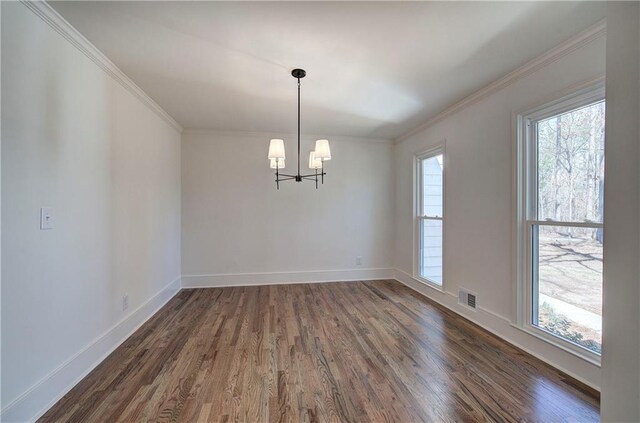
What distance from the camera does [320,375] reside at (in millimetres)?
1906

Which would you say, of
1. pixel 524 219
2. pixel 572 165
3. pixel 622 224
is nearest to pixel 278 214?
pixel 524 219

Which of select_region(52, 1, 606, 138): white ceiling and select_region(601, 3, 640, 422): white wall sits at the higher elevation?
select_region(52, 1, 606, 138): white ceiling

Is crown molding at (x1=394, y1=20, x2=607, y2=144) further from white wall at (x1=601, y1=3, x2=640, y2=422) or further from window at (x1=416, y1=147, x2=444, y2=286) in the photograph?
white wall at (x1=601, y1=3, x2=640, y2=422)

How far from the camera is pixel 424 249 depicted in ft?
12.9

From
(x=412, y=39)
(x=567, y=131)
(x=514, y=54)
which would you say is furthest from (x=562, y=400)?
(x=412, y=39)

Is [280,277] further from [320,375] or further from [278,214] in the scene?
[320,375]

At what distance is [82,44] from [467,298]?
13.7 ft

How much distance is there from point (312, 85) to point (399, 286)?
3242mm

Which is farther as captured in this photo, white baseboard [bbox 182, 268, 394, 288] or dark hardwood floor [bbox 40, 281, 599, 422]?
white baseboard [bbox 182, 268, 394, 288]

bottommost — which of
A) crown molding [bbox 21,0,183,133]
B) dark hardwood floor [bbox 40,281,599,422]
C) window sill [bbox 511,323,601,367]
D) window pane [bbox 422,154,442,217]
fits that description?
dark hardwood floor [bbox 40,281,599,422]

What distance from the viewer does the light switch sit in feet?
5.14

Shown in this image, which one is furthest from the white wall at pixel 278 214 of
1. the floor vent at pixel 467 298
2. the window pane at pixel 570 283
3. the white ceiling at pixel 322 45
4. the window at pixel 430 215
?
the window pane at pixel 570 283

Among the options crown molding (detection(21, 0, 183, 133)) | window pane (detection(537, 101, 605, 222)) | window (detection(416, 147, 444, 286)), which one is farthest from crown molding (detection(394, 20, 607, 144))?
crown molding (detection(21, 0, 183, 133))

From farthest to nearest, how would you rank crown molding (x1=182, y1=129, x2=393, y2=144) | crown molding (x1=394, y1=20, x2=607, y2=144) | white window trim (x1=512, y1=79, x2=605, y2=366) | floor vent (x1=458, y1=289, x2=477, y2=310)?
crown molding (x1=182, y1=129, x2=393, y2=144)
floor vent (x1=458, y1=289, x2=477, y2=310)
white window trim (x1=512, y1=79, x2=605, y2=366)
crown molding (x1=394, y1=20, x2=607, y2=144)
